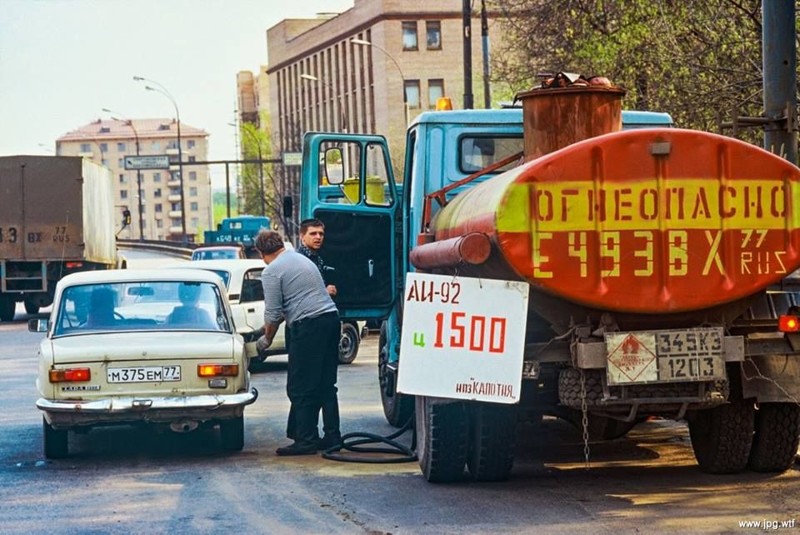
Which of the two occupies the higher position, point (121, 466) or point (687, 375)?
point (687, 375)

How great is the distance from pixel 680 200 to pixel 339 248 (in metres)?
5.36

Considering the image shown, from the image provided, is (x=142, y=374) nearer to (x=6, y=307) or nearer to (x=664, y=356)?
(x=664, y=356)

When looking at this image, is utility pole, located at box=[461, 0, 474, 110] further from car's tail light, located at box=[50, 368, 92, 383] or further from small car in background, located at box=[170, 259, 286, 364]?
car's tail light, located at box=[50, 368, 92, 383]

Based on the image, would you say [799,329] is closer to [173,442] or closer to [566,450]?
[566,450]

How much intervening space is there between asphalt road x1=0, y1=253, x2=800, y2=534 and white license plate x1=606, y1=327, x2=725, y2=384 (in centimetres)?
74

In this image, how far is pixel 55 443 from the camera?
11.8 m

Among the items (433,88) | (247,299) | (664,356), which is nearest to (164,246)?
(433,88)

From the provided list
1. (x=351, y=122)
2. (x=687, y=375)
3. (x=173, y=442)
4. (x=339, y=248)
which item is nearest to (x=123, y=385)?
(x=173, y=442)

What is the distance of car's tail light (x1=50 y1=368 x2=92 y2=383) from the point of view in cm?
1129

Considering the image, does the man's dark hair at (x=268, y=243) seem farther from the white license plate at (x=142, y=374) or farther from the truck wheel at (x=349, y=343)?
the truck wheel at (x=349, y=343)

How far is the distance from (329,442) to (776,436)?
357 centimetres

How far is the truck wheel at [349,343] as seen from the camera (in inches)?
858

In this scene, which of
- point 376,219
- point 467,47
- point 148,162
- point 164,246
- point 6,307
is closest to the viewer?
point 376,219

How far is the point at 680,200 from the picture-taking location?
873cm
